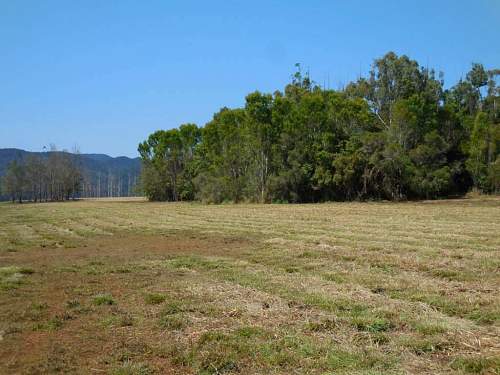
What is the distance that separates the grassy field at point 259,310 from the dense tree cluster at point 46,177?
332 ft

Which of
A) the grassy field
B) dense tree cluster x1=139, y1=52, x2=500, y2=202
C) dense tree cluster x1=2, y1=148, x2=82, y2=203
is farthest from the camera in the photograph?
dense tree cluster x1=2, y1=148, x2=82, y2=203

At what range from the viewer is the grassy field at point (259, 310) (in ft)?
18.3

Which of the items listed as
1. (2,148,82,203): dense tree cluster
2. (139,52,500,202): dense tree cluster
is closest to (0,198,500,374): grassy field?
(139,52,500,202): dense tree cluster

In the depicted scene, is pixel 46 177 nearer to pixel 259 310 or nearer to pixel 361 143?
pixel 361 143

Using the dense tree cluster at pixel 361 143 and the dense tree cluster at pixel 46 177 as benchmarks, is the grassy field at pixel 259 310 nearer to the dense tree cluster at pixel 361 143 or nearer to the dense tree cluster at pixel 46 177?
the dense tree cluster at pixel 361 143

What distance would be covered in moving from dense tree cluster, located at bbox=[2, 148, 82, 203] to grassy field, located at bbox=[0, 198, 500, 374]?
3983 inches

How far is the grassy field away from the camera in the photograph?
5.59 meters

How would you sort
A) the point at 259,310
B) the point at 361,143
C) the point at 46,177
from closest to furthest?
the point at 259,310 → the point at 361,143 → the point at 46,177

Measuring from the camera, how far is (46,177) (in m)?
111

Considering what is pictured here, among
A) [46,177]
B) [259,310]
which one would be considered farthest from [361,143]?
[46,177]

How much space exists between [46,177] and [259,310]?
4490 inches

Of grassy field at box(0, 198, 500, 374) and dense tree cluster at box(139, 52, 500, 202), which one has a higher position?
dense tree cluster at box(139, 52, 500, 202)

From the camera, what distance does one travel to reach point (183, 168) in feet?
269

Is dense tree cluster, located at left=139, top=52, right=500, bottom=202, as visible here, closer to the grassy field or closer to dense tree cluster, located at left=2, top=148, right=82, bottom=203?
the grassy field
